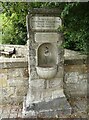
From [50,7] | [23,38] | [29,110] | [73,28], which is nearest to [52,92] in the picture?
[29,110]

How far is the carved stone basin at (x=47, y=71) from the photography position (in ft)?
15.4

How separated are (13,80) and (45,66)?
88cm

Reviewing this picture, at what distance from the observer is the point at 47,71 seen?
4684mm

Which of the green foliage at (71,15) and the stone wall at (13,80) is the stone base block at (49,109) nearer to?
the stone wall at (13,80)

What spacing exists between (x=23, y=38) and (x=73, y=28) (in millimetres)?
4869

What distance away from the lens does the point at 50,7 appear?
4.75 metres

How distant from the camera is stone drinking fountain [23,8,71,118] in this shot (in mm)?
4586

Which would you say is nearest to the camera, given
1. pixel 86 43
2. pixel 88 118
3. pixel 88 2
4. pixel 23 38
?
pixel 88 2

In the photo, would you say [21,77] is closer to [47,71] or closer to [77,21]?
[47,71]

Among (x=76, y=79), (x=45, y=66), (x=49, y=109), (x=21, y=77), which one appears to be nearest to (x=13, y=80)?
(x=21, y=77)

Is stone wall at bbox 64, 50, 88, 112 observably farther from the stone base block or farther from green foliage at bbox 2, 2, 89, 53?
the stone base block

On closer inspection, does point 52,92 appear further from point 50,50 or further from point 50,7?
point 50,7

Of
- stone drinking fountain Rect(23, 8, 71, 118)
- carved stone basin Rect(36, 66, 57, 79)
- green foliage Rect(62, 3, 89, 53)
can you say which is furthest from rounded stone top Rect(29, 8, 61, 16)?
carved stone basin Rect(36, 66, 57, 79)

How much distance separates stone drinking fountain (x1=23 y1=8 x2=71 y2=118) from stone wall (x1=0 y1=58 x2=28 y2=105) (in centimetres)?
41
